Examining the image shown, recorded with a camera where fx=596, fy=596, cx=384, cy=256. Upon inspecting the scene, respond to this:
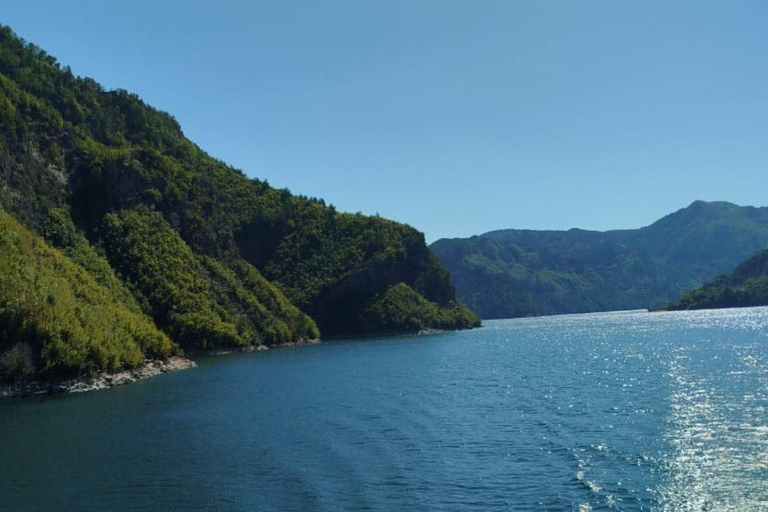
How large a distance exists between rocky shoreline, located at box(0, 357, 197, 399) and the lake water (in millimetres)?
5336

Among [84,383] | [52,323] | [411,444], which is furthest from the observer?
[84,383]

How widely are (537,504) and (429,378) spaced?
57.7m

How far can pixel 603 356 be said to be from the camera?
111375 mm

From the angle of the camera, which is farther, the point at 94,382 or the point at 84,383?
the point at 94,382

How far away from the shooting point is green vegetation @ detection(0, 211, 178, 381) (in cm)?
8188

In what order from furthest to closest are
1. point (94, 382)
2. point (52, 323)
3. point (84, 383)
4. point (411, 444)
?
point (94, 382)
point (84, 383)
point (52, 323)
point (411, 444)

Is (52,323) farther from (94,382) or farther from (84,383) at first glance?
(94,382)

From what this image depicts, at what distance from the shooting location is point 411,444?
46219 mm

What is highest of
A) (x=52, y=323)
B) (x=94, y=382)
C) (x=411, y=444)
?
(x=52, y=323)

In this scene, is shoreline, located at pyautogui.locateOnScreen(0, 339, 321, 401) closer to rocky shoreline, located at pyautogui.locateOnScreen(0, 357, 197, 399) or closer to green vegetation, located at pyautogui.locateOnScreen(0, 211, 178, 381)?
rocky shoreline, located at pyautogui.locateOnScreen(0, 357, 197, 399)

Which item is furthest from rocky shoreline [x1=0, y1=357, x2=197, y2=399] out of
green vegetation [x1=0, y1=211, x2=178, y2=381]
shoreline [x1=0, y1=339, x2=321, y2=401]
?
green vegetation [x1=0, y1=211, x2=178, y2=381]

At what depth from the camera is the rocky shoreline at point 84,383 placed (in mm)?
80438

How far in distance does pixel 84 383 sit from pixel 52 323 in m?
10.1

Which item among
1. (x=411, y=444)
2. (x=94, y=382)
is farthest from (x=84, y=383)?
(x=411, y=444)
